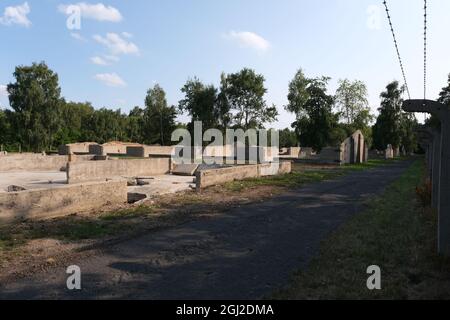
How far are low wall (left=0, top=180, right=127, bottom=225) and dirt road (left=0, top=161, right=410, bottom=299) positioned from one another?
2.95 m

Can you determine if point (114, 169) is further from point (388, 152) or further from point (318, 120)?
point (388, 152)

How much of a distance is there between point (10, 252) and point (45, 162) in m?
21.6

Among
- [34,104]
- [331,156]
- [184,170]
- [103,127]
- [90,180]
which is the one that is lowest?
[90,180]

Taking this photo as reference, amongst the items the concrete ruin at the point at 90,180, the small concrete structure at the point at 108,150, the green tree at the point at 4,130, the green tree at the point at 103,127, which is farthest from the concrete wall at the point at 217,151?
the green tree at the point at 103,127

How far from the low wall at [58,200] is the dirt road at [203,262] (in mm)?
2955

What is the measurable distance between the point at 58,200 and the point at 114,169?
11.2 metres

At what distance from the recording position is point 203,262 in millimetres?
6629

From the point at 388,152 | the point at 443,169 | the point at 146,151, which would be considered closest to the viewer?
the point at 443,169

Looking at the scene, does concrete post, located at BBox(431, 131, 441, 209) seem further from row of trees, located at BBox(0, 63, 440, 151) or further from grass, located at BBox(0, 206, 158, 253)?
row of trees, located at BBox(0, 63, 440, 151)

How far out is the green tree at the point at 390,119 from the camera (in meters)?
63.4

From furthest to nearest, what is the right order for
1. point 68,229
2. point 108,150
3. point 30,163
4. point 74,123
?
point 74,123
point 108,150
point 30,163
point 68,229

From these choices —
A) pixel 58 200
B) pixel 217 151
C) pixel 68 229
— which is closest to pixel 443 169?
pixel 68 229

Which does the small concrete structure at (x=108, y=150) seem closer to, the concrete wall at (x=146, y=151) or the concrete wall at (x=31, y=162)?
the concrete wall at (x=146, y=151)
